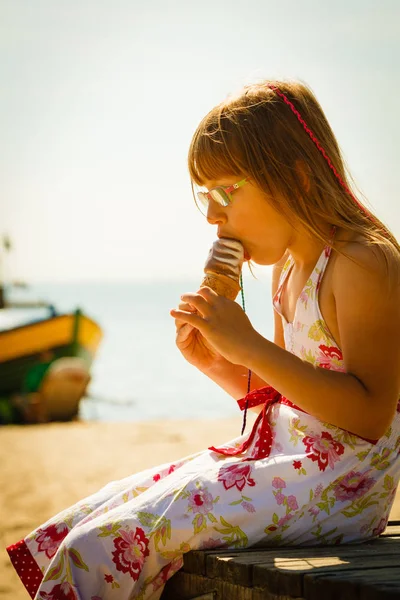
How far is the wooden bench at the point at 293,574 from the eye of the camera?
1.60m

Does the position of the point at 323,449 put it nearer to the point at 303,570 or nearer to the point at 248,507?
the point at 248,507

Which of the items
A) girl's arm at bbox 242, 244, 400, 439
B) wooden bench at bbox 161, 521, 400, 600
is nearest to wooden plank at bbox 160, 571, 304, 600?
wooden bench at bbox 161, 521, 400, 600

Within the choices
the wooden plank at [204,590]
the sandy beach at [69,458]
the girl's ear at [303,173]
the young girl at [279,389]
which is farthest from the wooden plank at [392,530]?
the sandy beach at [69,458]

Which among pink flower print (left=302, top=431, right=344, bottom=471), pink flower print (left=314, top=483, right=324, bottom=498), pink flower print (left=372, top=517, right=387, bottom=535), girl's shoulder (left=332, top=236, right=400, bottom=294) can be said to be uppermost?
girl's shoulder (left=332, top=236, right=400, bottom=294)

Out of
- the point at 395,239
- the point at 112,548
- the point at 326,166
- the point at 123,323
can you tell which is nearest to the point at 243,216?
the point at 326,166

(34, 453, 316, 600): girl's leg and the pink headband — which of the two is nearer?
(34, 453, 316, 600): girl's leg

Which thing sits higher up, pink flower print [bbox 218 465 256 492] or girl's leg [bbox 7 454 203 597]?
pink flower print [bbox 218 465 256 492]

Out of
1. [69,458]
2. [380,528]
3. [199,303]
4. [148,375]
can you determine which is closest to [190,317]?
[199,303]

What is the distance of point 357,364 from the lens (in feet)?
6.86

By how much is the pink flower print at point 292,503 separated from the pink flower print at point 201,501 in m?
0.22

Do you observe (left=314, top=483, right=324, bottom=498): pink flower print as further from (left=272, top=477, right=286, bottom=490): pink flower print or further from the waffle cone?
the waffle cone

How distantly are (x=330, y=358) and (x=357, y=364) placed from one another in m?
0.17

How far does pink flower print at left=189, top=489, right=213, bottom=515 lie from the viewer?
2077 millimetres

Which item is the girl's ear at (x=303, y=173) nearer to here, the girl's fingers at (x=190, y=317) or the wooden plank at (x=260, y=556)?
the girl's fingers at (x=190, y=317)
